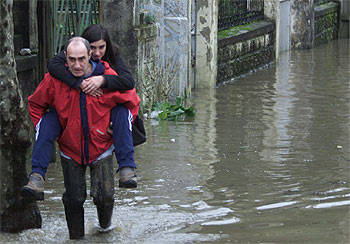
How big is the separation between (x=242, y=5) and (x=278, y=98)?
14.3 feet

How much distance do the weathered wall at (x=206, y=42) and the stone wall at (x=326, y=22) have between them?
27.6 feet

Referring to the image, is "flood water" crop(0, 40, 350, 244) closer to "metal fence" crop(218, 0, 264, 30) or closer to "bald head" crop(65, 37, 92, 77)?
"bald head" crop(65, 37, 92, 77)

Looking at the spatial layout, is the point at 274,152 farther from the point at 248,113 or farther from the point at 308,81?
the point at 308,81

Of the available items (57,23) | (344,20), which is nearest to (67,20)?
(57,23)

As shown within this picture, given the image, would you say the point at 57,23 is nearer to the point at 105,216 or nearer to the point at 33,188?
the point at 105,216

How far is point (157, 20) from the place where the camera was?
1130 centimetres

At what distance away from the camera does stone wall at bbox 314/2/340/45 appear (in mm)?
21484

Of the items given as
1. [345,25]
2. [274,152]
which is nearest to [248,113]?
[274,152]

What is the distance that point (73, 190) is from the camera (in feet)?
17.3

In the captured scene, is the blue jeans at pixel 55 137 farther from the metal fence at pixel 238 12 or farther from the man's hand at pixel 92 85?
the metal fence at pixel 238 12

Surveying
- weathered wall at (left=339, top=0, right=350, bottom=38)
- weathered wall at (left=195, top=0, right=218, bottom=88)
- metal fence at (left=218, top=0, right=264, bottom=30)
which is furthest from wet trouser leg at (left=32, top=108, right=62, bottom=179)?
weathered wall at (left=339, top=0, right=350, bottom=38)

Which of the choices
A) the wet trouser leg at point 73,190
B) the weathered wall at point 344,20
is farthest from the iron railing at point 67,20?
the weathered wall at point 344,20

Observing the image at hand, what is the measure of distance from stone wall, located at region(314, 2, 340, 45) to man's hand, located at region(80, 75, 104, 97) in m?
16.6

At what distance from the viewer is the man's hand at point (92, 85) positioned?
5074 mm
